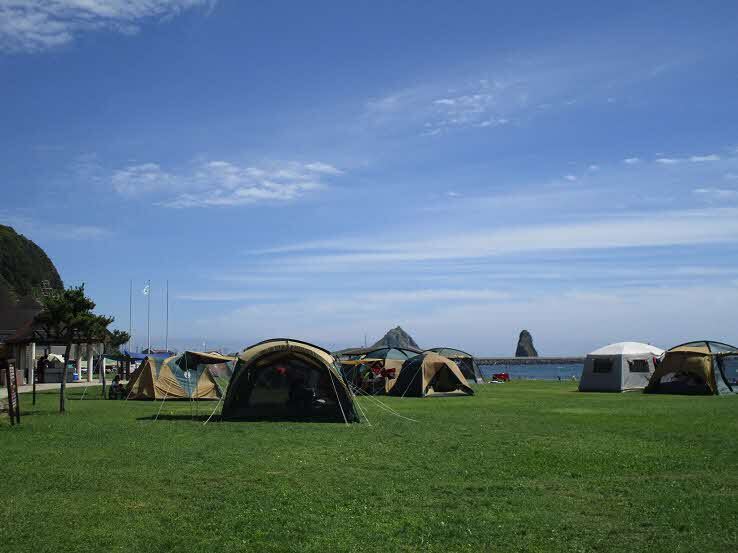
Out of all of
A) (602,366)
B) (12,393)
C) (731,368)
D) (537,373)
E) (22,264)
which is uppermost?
(22,264)

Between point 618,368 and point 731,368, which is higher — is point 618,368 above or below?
above

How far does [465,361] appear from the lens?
4462 centimetres

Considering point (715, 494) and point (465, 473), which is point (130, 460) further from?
point (715, 494)

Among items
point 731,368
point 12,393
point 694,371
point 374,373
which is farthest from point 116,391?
point 731,368

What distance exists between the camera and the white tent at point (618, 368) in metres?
35.3

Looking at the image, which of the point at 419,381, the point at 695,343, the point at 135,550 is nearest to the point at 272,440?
the point at 135,550

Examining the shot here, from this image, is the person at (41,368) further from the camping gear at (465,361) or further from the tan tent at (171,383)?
the camping gear at (465,361)

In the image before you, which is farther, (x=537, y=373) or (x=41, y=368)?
(x=537, y=373)

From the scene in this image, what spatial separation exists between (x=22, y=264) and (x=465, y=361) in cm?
8690

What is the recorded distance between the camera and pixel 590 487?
10.8m

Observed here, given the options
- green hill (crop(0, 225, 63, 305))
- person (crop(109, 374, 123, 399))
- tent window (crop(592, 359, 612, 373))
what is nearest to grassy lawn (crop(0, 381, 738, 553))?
person (crop(109, 374, 123, 399))

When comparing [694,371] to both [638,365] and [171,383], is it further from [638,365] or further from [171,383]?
[171,383]

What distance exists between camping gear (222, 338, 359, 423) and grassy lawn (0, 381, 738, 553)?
4.91 ft

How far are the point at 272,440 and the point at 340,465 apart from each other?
361 centimetres
